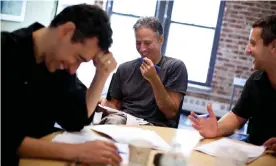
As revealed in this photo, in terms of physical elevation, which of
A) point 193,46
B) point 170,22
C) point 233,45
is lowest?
point 193,46

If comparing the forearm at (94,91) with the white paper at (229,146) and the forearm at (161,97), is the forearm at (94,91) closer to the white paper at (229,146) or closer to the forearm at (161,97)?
the white paper at (229,146)

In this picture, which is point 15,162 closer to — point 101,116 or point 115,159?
point 115,159

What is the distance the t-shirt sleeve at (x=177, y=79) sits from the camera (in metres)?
1.95

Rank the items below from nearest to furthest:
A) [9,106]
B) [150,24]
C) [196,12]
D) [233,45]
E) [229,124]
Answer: [9,106] → [229,124] → [150,24] → [233,45] → [196,12]

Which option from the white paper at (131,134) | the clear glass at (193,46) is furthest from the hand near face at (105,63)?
the clear glass at (193,46)

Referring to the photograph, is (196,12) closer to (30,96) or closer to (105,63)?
(105,63)

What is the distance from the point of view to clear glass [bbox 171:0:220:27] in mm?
5000

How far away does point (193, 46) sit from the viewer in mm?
5062

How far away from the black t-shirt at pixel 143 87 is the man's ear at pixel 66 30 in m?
1.05

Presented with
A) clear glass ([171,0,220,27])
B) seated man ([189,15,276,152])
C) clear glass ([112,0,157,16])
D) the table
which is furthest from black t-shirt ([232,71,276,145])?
clear glass ([112,0,157,16])

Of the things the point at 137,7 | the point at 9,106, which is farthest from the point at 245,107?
the point at 137,7

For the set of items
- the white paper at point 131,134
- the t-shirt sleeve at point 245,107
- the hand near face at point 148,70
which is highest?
the hand near face at point 148,70

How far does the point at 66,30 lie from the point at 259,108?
1204 mm

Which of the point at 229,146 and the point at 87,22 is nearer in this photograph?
the point at 87,22
